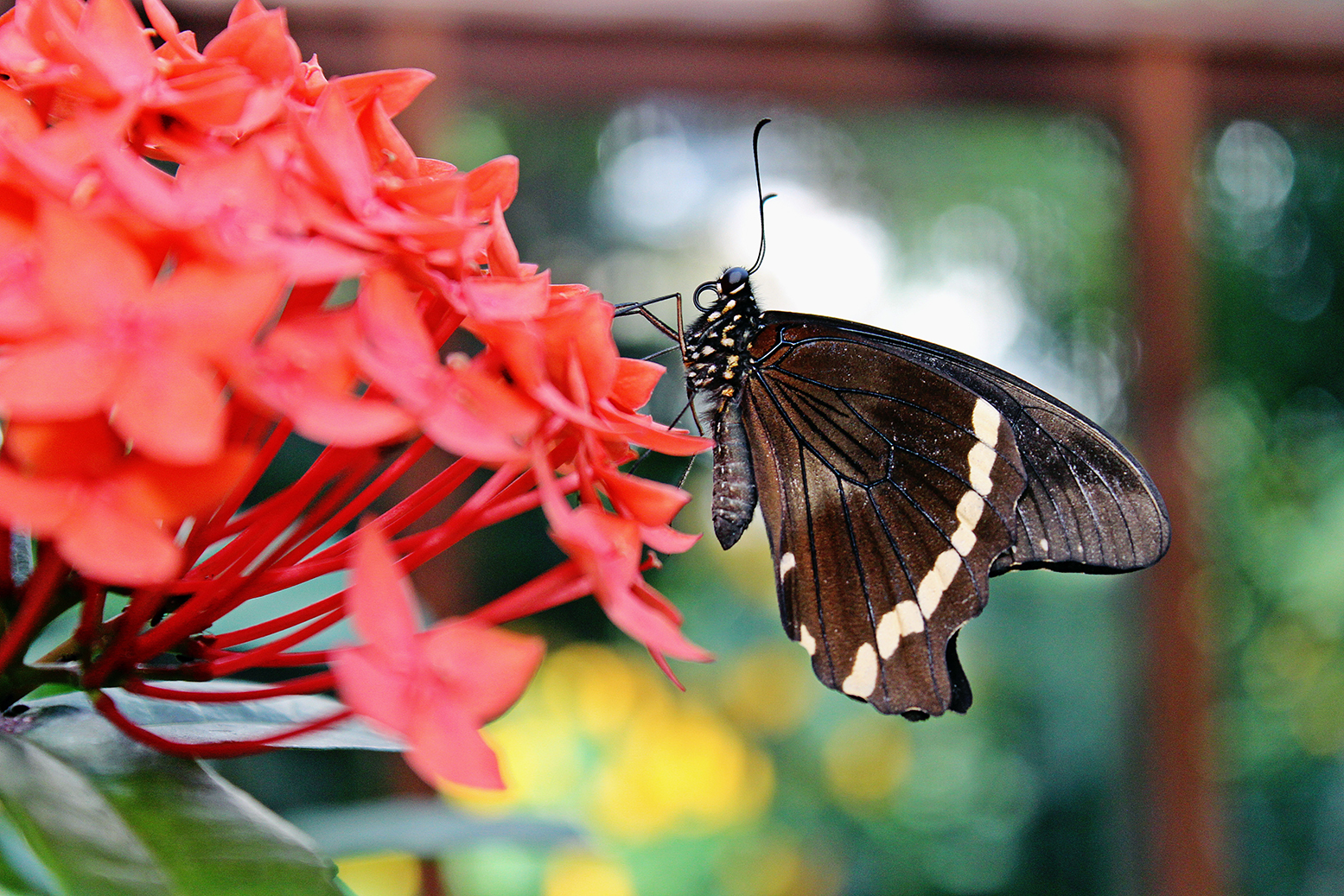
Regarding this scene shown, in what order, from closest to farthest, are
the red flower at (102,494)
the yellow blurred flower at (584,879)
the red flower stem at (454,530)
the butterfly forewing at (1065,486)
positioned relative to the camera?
the red flower at (102,494)
the red flower stem at (454,530)
the butterfly forewing at (1065,486)
the yellow blurred flower at (584,879)

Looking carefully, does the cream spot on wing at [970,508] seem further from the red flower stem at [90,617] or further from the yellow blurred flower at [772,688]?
the yellow blurred flower at [772,688]

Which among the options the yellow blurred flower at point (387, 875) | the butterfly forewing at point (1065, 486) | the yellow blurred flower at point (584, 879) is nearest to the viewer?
the butterfly forewing at point (1065, 486)

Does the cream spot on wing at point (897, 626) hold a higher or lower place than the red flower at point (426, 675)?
lower

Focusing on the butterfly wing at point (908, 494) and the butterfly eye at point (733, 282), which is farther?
the butterfly eye at point (733, 282)

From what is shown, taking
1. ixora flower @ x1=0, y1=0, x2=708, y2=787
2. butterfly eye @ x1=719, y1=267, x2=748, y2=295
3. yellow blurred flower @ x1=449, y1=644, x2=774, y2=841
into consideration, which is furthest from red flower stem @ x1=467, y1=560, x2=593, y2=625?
yellow blurred flower @ x1=449, y1=644, x2=774, y2=841

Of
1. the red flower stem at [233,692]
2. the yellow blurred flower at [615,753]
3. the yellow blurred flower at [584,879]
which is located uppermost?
the red flower stem at [233,692]

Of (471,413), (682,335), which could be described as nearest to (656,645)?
(471,413)

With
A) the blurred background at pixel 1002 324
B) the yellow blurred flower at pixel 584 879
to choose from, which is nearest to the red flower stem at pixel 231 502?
the blurred background at pixel 1002 324

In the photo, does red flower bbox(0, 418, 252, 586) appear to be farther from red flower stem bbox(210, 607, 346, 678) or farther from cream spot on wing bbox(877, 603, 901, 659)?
cream spot on wing bbox(877, 603, 901, 659)
